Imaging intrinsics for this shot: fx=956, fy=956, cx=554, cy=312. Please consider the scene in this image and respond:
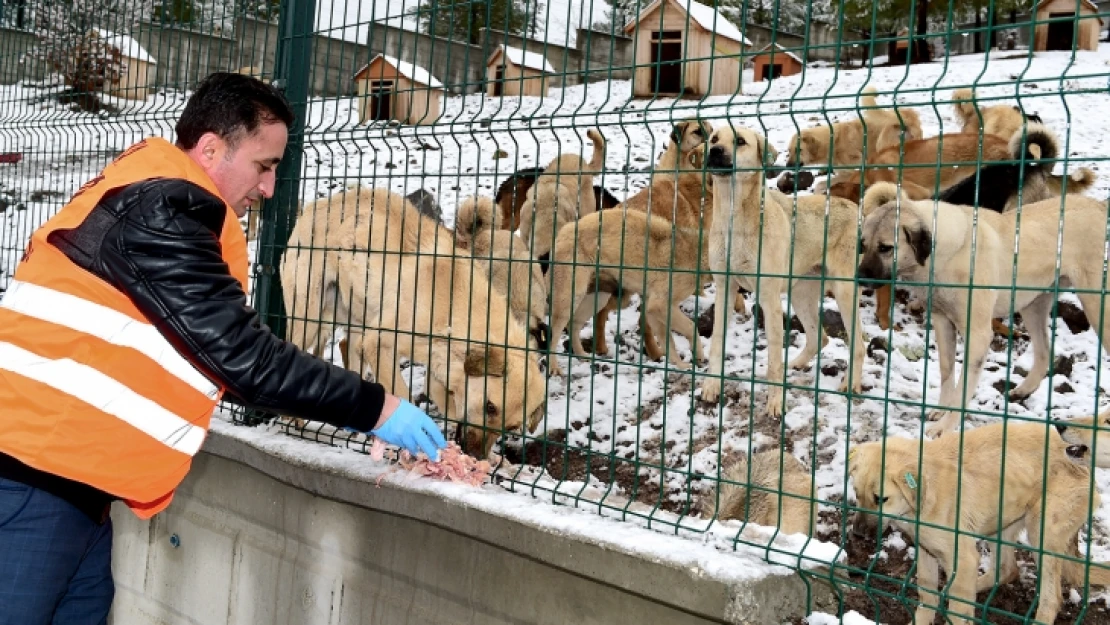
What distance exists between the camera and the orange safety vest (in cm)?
260

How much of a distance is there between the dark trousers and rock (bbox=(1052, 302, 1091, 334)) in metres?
7.37

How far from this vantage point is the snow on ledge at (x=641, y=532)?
9.27ft

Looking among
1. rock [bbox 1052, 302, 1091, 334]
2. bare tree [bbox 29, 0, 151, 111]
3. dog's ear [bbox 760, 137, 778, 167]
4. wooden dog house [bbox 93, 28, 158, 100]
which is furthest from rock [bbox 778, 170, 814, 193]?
bare tree [bbox 29, 0, 151, 111]

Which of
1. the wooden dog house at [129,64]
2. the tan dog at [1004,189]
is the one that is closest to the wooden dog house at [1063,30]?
the tan dog at [1004,189]

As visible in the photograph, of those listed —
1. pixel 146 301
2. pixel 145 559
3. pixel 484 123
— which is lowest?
pixel 145 559

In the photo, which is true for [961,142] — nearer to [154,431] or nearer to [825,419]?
[825,419]

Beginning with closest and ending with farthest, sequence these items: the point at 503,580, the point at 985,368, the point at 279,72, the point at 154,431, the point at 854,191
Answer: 1. the point at 154,431
2. the point at 503,580
3. the point at 279,72
4. the point at 985,368
5. the point at 854,191

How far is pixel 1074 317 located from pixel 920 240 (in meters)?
3.30

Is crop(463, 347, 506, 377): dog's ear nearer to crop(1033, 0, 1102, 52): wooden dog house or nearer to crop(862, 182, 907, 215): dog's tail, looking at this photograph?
crop(862, 182, 907, 215): dog's tail

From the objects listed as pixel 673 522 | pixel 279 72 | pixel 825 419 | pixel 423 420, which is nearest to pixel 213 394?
pixel 423 420

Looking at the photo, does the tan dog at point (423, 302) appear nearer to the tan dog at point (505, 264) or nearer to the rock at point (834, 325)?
the tan dog at point (505, 264)

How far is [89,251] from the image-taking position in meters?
2.58

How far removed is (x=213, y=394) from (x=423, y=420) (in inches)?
26.6

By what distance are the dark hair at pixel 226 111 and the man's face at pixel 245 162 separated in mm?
25
